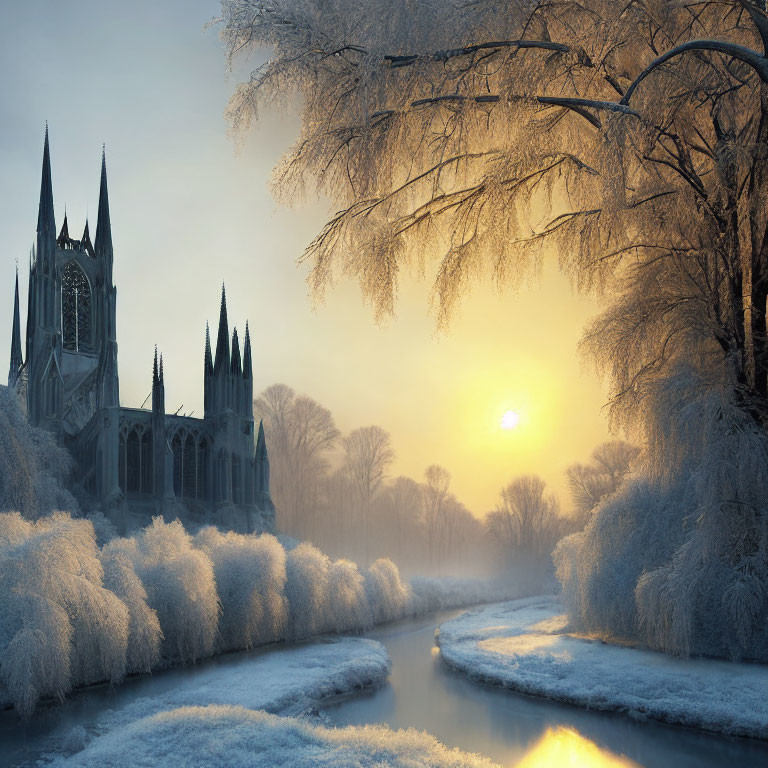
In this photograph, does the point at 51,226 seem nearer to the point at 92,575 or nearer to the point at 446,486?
the point at 446,486

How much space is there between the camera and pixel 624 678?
1069 centimetres

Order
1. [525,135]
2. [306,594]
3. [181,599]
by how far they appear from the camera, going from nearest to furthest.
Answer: [525,135] → [181,599] → [306,594]

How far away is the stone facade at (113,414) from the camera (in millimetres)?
37031

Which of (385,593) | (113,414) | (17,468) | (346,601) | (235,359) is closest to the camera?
(17,468)

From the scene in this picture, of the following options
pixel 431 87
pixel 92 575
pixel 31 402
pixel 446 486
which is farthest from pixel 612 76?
pixel 446 486

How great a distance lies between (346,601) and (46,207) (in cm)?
3266

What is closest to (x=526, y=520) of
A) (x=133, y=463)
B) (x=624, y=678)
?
(x=133, y=463)

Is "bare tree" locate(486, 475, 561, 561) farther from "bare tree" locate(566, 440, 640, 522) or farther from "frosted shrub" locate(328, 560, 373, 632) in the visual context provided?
"frosted shrub" locate(328, 560, 373, 632)

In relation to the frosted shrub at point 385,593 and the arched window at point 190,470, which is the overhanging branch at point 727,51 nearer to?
the frosted shrub at point 385,593

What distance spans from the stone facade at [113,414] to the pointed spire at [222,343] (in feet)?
0.19

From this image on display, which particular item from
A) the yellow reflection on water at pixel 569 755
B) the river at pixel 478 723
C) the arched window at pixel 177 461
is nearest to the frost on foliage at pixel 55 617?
the river at pixel 478 723

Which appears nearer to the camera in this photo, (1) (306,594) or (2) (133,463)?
(1) (306,594)

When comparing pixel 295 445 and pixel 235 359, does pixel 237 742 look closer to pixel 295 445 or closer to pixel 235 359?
pixel 235 359

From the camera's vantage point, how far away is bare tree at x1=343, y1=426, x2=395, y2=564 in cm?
4775
